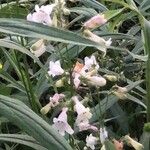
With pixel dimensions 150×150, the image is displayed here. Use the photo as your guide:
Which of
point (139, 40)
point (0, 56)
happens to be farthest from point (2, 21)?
point (0, 56)

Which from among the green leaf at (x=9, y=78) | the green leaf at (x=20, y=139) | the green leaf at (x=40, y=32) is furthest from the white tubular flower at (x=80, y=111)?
the green leaf at (x=9, y=78)

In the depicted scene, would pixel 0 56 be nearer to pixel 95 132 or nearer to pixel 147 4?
pixel 147 4

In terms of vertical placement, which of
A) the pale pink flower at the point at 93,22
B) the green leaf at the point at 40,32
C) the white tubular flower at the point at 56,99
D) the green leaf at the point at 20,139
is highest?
the green leaf at the point at 40,32

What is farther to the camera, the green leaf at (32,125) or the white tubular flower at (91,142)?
the white tubular flower at (91,142)

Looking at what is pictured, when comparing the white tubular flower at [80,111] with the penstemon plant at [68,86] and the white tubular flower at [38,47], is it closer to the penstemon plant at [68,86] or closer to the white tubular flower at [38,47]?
the penstemon plant at [68,86]

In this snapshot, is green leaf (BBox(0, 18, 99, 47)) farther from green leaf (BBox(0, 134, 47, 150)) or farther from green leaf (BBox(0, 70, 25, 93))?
green leaf (BBox(0, 70, 25, 93))

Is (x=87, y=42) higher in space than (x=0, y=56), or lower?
higher

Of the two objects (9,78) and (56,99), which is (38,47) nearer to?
(56,99)

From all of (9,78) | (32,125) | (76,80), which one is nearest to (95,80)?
(76,80)

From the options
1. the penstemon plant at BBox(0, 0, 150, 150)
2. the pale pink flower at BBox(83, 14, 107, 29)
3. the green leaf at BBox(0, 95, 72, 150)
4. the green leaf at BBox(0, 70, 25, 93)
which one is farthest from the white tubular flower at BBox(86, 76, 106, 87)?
the green leaf at BBox(0, 70, 25, 93)
